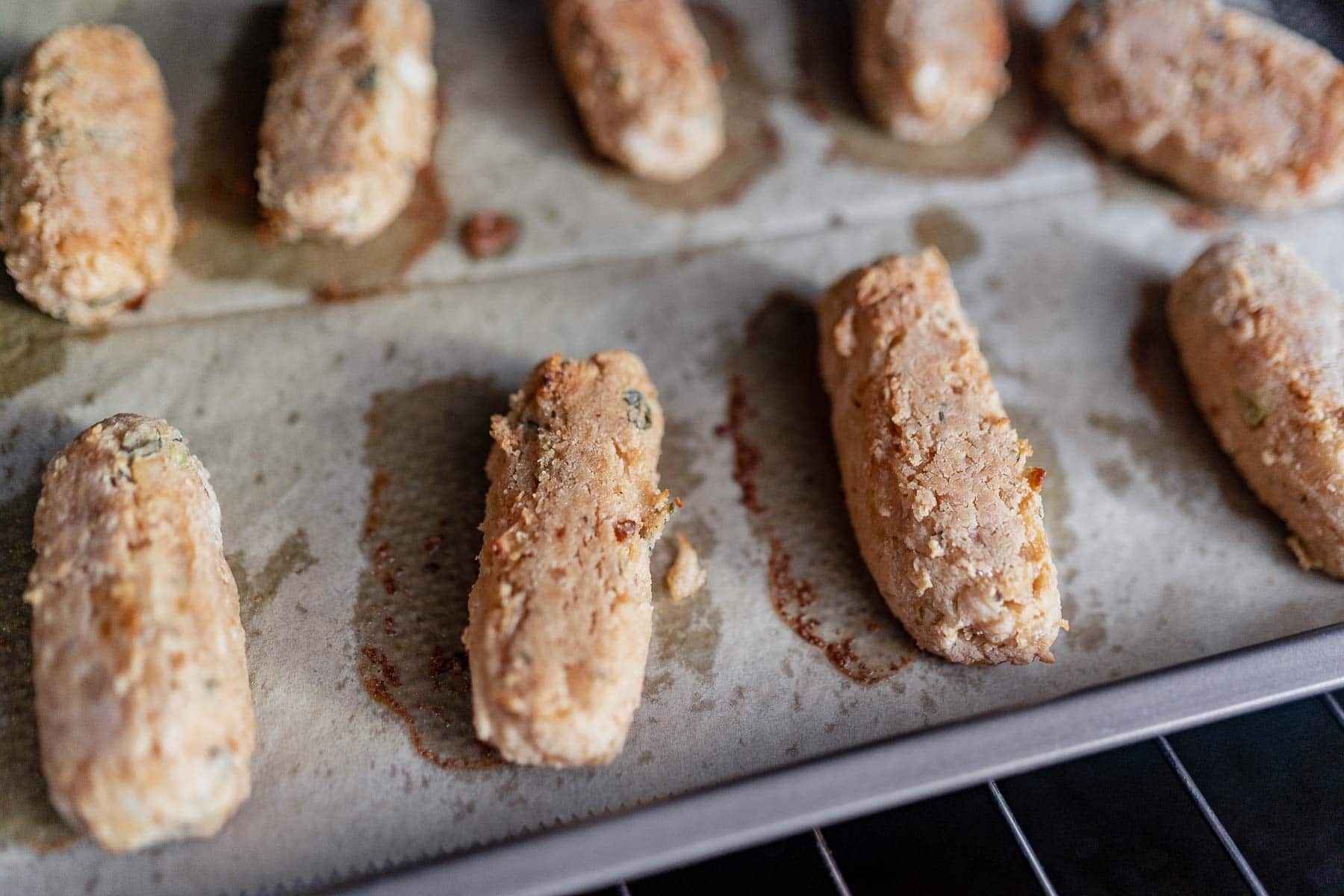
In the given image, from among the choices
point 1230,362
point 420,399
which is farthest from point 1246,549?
point 420,399

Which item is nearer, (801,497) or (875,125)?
(801,497)

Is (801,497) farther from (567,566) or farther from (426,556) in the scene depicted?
(426,556)

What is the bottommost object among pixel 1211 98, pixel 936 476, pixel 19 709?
pixel 19 709

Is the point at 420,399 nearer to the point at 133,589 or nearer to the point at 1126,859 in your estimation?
the point at 133,589

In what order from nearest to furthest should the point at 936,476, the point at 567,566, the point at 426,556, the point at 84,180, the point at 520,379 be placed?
the point at 567,566, the point at 936,476, the point at 426,556, the point at 84,180, the point at 520,379

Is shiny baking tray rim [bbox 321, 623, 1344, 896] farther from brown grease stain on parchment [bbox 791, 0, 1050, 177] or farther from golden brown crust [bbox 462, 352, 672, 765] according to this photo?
brown grease stain on parchment [bbox 791, 0, 1050, 177]

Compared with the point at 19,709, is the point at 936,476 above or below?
above

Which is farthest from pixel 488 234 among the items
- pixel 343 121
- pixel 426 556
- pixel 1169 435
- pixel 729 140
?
pixel 1169 435
